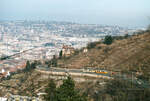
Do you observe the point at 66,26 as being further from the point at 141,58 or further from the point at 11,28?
the point at 141,58

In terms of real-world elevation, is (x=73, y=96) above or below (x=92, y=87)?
above

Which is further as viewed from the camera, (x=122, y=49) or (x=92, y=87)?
(x=122, y=49)

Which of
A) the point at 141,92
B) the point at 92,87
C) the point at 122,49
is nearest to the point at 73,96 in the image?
the point at 141,92

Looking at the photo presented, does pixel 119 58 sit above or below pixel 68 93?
below

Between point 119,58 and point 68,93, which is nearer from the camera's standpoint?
point 68,93

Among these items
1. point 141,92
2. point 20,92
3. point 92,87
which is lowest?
point 20,92

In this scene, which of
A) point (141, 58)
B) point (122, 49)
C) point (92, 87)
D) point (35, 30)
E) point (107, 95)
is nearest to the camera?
point (107, 95)

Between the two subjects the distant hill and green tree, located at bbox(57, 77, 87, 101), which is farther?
the distant hill

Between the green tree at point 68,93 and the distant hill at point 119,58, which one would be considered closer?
the green tree at point 68,93

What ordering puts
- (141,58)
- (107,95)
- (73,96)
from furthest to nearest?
1. (141,58)
2. (107,95)
3. (73,96)
